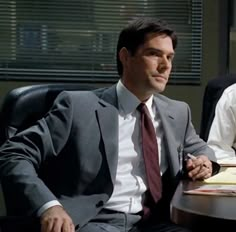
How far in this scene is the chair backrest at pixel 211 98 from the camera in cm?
285

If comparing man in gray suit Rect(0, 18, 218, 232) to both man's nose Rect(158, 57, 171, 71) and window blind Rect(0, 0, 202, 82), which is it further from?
window blind Rect(0, 0, 202, 82)

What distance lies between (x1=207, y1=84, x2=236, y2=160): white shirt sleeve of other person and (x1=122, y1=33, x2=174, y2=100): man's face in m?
0.67

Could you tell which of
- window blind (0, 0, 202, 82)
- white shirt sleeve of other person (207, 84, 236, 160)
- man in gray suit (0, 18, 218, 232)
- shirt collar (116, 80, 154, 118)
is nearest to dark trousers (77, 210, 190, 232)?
man in gray suit (0, 18, 218, 232)

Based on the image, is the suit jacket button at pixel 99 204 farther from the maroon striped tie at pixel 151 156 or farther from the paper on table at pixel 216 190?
the paper on table at pixel 216 190

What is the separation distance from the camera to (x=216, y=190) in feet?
5.69

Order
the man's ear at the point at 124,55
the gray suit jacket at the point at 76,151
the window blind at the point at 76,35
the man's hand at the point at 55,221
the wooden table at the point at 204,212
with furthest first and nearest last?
1. the window blind at the point at 76,35
2. the man's ear at the point at 124,55
3. the gray suit jacket at the point at 76,151
4. the man's hand at the point at 55,221
5. the wooden table at the point at 204,212

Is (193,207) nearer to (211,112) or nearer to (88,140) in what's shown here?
(88,140)

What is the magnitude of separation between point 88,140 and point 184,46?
1.78m

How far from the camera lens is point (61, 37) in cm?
354

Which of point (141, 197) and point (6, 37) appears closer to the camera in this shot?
point (141, 197)

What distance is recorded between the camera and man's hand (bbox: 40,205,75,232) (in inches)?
62.2

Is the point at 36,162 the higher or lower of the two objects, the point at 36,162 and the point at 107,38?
the lower

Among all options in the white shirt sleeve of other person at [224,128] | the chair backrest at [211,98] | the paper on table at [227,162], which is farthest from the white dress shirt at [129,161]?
the chair backrest at [211,98]

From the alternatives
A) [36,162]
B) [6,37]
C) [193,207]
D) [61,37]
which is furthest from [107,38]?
[193,207]
